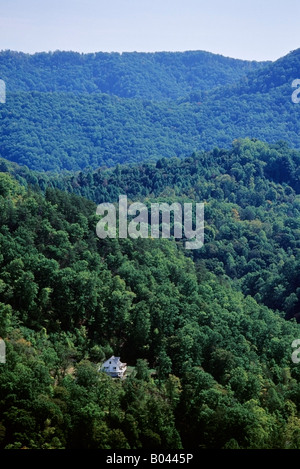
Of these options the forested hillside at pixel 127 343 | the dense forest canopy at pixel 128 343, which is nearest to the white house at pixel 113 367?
the forested hillside at pixel 127 343

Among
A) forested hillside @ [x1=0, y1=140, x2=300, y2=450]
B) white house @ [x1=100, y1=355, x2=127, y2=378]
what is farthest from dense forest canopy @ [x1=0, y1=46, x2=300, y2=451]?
white house @ [x1=100, y1=355, x2=127, y2=378]

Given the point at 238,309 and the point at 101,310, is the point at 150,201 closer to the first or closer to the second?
the point at 238,309

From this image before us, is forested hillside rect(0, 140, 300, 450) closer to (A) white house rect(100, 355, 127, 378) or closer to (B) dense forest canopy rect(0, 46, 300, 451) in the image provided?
(B) dense forest canopy rect(0, 46, 300, 451)

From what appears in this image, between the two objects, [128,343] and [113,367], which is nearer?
[113,367]

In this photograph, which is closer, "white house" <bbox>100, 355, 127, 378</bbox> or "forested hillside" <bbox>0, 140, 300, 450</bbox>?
"forested hillside" <bbox>0, 140, 300, 450</bbox>

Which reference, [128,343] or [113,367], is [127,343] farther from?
[113,367]

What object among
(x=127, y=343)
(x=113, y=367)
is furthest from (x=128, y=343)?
(x=113, y=367)
